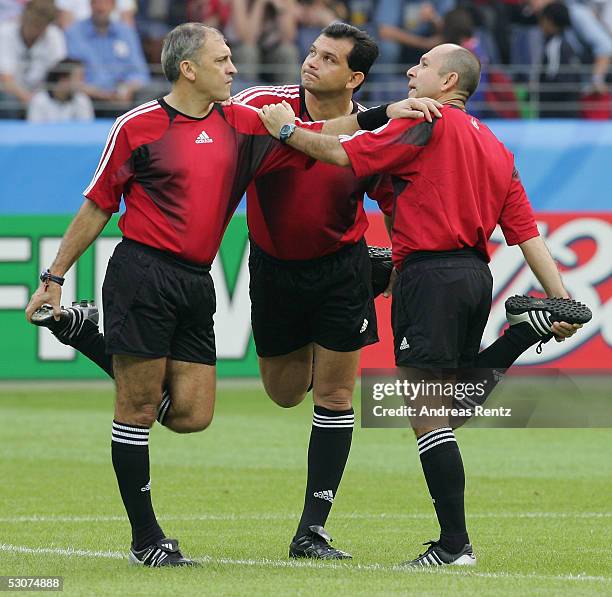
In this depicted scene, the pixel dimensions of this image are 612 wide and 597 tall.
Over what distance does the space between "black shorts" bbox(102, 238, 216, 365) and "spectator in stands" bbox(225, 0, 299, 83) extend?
988 cm

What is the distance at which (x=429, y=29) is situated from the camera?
17438mm

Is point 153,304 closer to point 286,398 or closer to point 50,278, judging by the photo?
point 50,278

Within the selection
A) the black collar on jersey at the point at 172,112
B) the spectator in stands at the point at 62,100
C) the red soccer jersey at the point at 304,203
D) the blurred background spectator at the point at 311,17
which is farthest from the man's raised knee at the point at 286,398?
the blurred background spectator at the point at 311,17

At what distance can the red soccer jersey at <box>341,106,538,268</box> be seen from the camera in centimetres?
645

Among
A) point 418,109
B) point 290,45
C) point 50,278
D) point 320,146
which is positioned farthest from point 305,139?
point 290,45

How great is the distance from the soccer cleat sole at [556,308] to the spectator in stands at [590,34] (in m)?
10.5

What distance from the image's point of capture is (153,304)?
6.48 m

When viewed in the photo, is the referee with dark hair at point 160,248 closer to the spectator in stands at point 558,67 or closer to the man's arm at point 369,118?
the man's arm at point 369,118

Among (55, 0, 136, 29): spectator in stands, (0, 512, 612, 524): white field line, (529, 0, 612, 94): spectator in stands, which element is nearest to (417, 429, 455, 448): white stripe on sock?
(0, 512, 612, 524): white field line

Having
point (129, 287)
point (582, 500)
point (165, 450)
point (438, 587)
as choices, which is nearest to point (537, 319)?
point (438, 587)

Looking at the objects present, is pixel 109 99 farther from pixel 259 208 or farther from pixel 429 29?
pixel 259 208

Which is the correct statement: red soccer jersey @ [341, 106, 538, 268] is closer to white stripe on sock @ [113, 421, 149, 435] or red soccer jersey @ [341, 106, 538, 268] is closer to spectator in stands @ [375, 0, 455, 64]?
white stripe on sock @ [113, 421, 149, 435]

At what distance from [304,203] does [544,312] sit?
4.22 ft

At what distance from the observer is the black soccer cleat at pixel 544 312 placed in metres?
6.52
